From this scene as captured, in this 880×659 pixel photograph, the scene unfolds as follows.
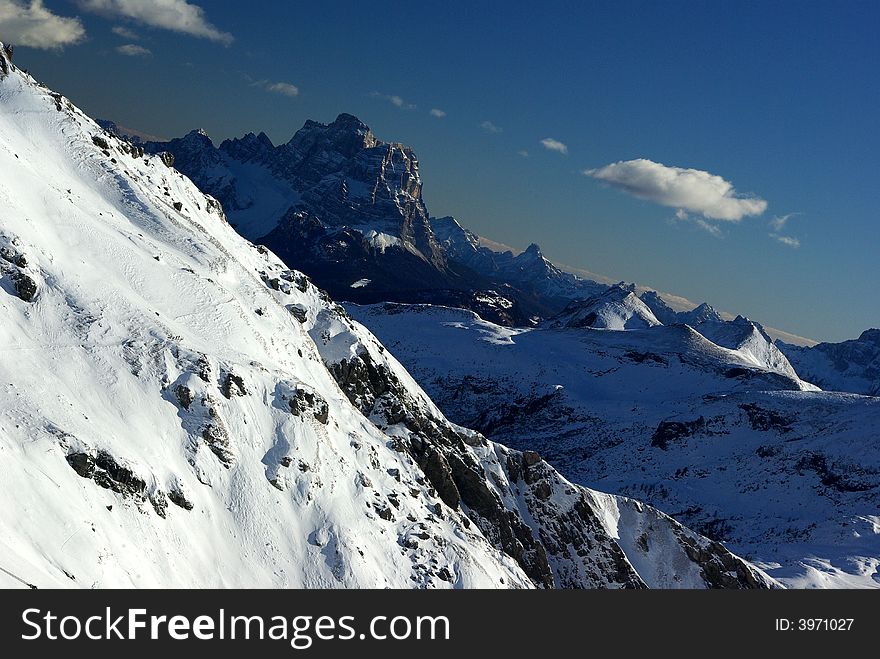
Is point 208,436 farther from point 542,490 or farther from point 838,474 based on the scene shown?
point 838,474

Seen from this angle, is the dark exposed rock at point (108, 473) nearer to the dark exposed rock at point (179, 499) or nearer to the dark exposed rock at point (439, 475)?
the dark exposed rock at point (179, 499)

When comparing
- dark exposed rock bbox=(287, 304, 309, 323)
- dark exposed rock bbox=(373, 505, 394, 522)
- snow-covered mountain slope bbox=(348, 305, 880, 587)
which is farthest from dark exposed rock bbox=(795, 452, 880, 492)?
dark exposed rock bbox=(373, 505, 394, 522)

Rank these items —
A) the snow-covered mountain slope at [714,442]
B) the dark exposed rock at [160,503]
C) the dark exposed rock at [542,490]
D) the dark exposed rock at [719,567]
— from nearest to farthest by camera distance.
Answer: the dark exposed rock at [160,503] → the dark exposed rock at [542,490] → the dark exposed rock at [719,567] → the snow-covered mountain slope at [714,442]

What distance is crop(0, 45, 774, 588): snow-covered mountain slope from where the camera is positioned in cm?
4241

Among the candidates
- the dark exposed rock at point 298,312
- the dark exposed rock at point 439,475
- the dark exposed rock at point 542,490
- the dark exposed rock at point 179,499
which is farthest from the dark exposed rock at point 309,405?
the dark exposed rock at point 542,490

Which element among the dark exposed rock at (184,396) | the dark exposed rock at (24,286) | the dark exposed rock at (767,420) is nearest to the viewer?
the dark exposed rock at (24,286)

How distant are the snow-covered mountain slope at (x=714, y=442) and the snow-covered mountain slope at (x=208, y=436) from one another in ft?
97.3

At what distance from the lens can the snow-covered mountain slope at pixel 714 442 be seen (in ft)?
359

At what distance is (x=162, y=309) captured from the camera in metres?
59.6

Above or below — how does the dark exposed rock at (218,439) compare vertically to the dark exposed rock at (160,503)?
above

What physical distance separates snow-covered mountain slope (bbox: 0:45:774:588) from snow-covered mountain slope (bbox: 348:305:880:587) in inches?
1168

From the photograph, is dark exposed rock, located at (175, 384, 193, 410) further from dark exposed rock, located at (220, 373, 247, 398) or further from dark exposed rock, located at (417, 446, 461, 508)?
dark exposed rock, located at (417, 446, 461, 508)

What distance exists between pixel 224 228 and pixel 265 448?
42.9 metres
